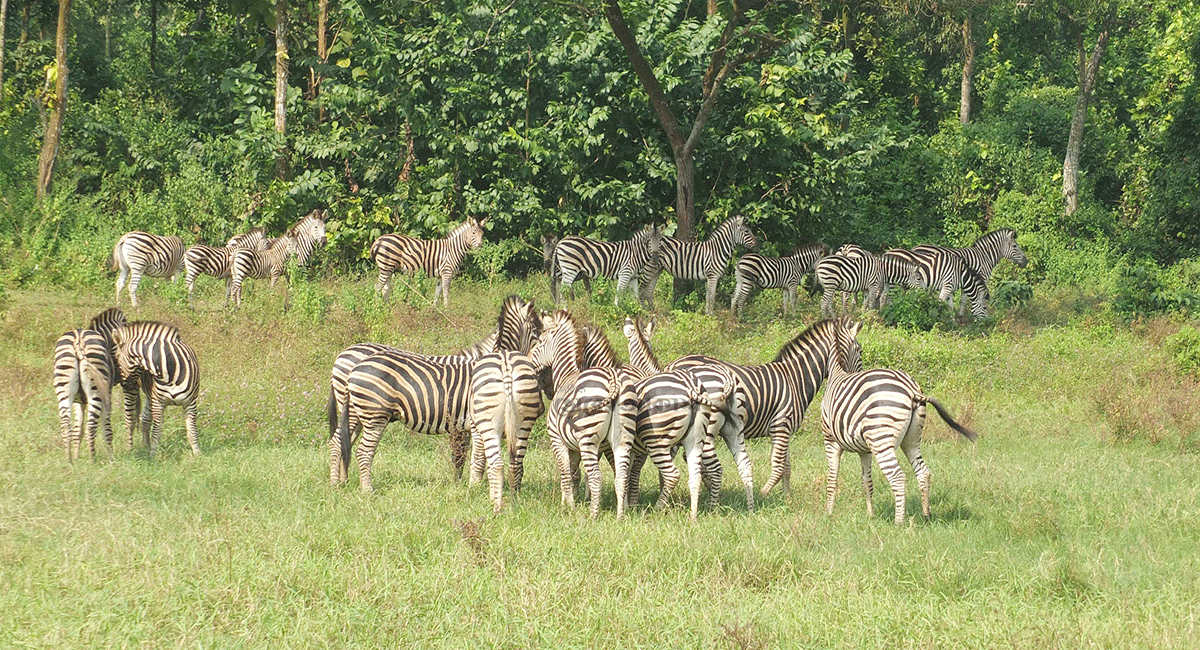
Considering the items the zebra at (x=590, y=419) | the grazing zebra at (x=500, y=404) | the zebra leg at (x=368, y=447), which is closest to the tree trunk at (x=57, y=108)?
the zebra leg at (x=368, y=447)

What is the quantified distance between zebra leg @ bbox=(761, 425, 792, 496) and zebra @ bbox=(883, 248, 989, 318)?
421 inches

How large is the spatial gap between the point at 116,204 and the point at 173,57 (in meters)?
8.18

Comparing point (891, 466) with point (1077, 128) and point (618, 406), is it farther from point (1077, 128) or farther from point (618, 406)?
point (1077, 128)

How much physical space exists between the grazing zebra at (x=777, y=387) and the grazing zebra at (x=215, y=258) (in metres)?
11.2

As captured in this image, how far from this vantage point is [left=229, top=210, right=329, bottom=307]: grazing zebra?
754 inches

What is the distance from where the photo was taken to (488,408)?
921cm

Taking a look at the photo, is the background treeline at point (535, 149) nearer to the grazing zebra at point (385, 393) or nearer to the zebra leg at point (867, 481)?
the grazing zebra at point (385, 393)

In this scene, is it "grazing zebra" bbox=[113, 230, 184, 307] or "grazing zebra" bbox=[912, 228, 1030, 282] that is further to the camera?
"grazing zebra" bbox=[912, 228, 1030, 282]

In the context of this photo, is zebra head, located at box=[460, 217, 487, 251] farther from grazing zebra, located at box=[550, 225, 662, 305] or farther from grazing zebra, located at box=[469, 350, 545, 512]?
grazing zebra, located at box=[469, 350, 545, 512]

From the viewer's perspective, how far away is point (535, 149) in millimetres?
21031

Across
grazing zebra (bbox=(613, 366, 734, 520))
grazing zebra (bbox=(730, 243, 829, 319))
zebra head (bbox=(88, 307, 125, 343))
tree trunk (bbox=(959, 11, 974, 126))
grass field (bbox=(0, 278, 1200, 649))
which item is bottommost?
grass field (bbox=(0, 278, 1200, 649))

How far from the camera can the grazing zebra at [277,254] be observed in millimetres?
19141

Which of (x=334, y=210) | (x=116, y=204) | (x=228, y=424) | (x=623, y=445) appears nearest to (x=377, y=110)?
(x=334, y=210)

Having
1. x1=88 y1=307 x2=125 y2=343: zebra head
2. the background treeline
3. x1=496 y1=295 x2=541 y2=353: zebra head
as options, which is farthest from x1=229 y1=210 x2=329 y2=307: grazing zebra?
x1=496 y1=295 x2=541 y2=353: zebra head
